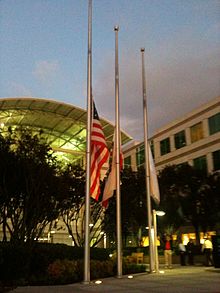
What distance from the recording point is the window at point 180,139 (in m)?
50.6

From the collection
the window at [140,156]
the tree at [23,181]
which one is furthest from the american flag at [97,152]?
the window at [140,156]

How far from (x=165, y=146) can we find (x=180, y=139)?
366 centimetres

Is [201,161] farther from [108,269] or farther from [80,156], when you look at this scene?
[108,269]

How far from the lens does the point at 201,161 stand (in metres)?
46.8

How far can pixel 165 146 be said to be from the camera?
178 feet

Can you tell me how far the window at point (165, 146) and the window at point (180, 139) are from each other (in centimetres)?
185

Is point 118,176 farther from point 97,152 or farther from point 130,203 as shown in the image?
point 130,203

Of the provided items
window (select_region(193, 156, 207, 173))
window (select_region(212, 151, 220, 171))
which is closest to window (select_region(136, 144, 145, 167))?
window (select_region(193, 156, 207, 173))

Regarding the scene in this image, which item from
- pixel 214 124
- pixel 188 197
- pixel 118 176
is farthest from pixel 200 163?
pixel 118 176

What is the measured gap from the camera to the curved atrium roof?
49.7 m

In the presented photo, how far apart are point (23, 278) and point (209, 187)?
2579 cm

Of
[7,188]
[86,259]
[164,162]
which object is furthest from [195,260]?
[164,162]

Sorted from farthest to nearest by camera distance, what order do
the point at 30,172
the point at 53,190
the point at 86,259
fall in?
the point at 53,190 < the point at 30,172 < the point at 86,259

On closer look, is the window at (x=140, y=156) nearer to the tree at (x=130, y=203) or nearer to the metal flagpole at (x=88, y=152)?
the tree at (x=130, y=203)
